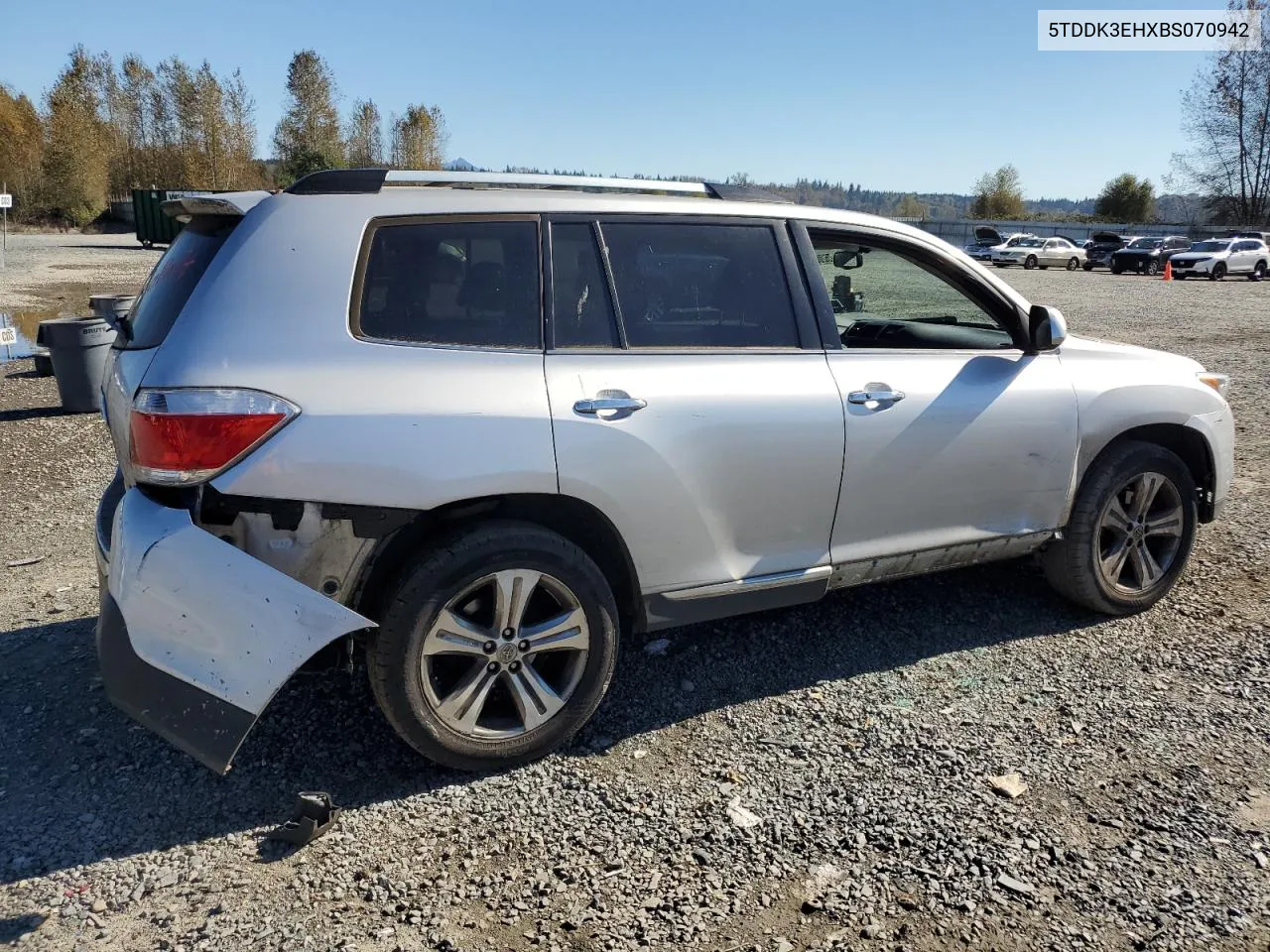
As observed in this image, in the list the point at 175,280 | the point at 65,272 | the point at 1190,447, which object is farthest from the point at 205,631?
the point at 65,272

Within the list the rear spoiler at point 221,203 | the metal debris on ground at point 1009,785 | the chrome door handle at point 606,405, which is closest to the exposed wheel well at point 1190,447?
the metal debris on ground at point 1009,785

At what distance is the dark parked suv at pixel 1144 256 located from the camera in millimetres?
41281

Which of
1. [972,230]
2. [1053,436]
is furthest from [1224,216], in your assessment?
[1053,436]

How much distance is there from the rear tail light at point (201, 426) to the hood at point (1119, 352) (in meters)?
3.41

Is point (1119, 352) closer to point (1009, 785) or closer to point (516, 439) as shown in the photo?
point (1009, 785)

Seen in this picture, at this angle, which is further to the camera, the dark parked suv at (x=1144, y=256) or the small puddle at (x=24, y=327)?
the dark parked suv at (x=1144, y=256)

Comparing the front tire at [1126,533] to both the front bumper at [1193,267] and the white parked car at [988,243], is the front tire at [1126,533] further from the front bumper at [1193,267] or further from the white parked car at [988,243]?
the white parked car at [988,243]

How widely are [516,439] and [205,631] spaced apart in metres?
1.08

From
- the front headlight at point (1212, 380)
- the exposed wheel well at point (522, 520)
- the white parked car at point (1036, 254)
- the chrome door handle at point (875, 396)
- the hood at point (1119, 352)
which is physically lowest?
the exposed wheel well at point (522, 520)

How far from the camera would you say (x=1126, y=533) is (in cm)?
443

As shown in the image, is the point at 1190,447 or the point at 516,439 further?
the point at 1190,447

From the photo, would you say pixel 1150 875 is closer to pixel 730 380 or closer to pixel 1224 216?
pixel 730 380

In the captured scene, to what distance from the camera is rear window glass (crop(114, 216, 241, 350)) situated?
119 inches

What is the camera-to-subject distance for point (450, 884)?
8.89 ft
